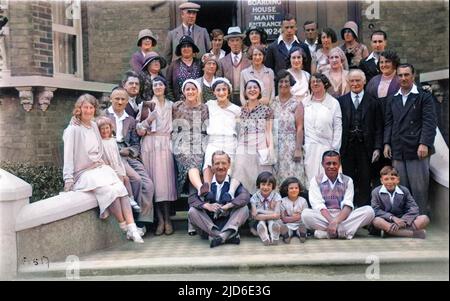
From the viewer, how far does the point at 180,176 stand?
17.2ft

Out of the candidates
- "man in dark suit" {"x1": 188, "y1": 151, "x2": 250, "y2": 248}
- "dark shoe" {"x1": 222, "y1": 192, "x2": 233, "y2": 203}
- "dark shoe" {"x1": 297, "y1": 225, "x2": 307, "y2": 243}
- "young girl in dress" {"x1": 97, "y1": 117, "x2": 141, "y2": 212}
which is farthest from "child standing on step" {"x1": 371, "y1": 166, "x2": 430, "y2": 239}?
"young girl in dress" {"x1": 97, "y1": 117, "x2": 141, "y2": 212}

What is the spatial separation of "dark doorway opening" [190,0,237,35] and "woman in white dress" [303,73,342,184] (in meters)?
1.31

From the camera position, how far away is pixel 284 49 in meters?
5.67

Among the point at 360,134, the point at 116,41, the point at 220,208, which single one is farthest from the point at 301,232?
the point at 116,41

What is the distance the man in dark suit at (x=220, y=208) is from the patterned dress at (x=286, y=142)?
0.46 m

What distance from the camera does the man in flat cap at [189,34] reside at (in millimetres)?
5766

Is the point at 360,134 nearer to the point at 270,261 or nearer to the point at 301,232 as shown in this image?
the point at 301,232

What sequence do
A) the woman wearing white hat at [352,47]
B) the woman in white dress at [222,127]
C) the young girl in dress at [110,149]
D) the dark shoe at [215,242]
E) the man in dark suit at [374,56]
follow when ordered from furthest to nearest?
the woman wearing white hat at [352,47], the man in dark suit at [374,56], the woman in white dress at [222,127], the young girl in dress at [110,149], the dark shoe at [215,242]

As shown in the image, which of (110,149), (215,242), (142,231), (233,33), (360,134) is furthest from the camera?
(233,33)

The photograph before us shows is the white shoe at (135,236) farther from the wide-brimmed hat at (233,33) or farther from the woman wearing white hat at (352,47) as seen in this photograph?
the woman wearing white hat at (352,47)

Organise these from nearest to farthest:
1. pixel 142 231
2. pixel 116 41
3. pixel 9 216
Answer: pixel 9 216 < pixel 142 231 < pixel 116 41

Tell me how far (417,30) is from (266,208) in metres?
2.26

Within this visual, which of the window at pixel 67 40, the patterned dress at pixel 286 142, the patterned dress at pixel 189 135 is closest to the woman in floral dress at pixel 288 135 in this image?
the patterned dress at pixel 286 142
